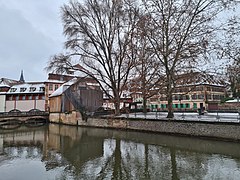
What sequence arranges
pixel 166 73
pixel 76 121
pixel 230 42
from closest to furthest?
pixel 230 42 < pixel 166 73 < pixel 76 121

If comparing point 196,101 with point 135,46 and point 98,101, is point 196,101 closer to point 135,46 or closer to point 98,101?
point 98,101

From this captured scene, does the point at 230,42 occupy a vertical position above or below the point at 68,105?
above

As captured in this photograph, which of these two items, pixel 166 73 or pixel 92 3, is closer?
pixel 166 73

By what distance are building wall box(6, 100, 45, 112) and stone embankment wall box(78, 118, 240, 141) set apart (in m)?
25.8

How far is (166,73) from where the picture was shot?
1839cm

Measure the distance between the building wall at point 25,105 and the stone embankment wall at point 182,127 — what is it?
25816 millimetres

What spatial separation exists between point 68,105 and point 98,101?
479cm

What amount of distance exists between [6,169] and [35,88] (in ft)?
133

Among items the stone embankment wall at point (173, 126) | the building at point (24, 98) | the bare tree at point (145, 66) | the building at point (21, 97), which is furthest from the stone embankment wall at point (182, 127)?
the building at point (21, 97)

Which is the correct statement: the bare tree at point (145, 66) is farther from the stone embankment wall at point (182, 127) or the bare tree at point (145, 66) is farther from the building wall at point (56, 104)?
the building wall at point (56, 104)

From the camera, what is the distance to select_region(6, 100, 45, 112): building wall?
43938 millimetres

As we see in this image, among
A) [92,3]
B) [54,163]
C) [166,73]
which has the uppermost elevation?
[92,3]

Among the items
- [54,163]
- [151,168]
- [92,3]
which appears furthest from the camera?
[92,3]

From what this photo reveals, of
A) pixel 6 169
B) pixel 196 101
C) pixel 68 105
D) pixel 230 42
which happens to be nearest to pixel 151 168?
pixel 6 169
